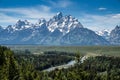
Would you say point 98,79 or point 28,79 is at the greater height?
point 28,79

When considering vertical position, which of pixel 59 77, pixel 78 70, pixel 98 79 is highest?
pixel 78 70

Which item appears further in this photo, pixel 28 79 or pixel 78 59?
pixel 28 79

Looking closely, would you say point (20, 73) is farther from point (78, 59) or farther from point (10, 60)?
point (78, 59)

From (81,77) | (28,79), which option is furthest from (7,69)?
(81,77)

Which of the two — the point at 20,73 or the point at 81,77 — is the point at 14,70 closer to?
the point at 20,73

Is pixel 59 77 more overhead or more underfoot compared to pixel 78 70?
more underfoot

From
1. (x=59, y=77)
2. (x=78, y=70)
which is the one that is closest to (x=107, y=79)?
(x=59, y=77)

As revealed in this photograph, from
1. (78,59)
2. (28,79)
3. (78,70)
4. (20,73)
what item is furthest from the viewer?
(28,79)

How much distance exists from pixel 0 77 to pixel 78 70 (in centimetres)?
2699

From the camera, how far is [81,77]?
7156 centimetres

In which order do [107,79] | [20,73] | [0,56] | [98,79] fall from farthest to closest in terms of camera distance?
[98,79] < [107,79] < [0,56] < [20,73]

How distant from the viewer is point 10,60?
86.1m

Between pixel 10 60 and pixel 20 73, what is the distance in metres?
9.19

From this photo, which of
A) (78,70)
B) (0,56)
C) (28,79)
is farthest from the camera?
(0,56)
